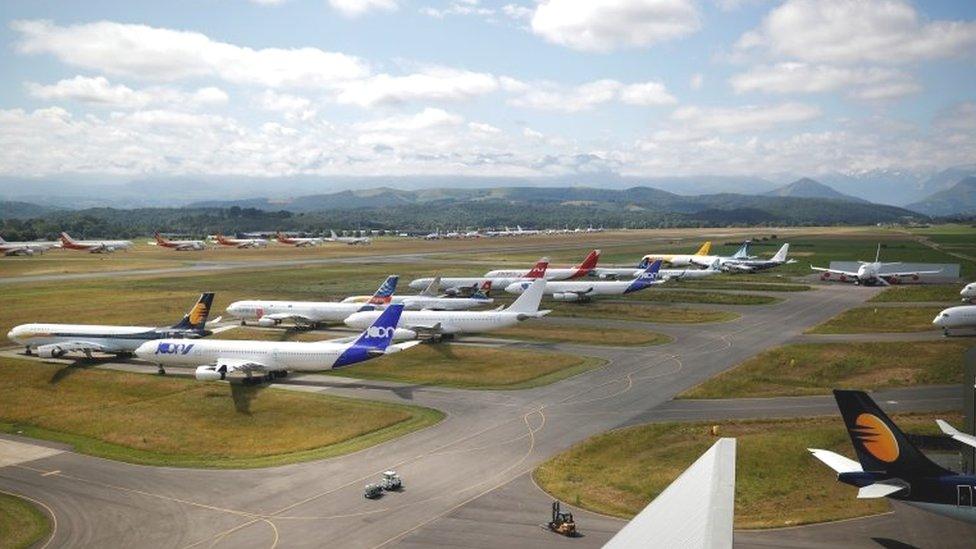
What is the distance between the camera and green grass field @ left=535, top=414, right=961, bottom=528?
34.2 meters

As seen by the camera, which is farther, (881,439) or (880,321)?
(880,321)

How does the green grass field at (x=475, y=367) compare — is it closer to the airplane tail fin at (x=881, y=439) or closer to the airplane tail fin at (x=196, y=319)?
the airplane tail fin at (x=196, y=319)

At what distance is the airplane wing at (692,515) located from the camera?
1173 cm

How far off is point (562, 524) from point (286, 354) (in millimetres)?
37592

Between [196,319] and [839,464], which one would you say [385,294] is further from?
[839,464]

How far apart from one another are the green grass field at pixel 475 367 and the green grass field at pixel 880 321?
37.7 m

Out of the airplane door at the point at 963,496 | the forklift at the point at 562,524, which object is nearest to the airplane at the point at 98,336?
the forklift at the point at 562,524

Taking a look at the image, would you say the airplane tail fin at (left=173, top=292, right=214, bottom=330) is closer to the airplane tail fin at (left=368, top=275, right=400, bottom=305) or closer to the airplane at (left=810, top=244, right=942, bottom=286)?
the airplane tail fin at (left=368, top=275, right=400, bottom=305)

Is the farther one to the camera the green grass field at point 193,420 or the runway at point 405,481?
the green grass field at point 193,420

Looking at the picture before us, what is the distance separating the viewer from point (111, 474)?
41.4m

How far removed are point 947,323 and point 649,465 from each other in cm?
6063

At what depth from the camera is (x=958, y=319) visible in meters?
80.1

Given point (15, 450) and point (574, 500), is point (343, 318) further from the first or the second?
point (574, 500)

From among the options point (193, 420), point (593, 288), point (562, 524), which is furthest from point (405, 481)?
point (593, 288)
